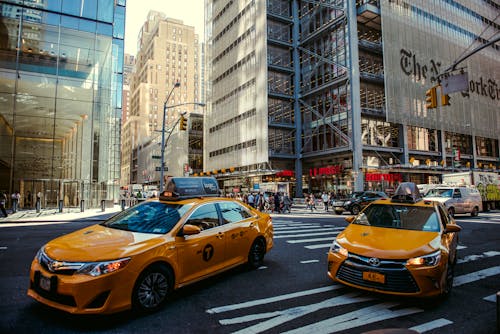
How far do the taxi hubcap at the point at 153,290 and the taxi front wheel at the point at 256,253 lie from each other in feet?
7.79

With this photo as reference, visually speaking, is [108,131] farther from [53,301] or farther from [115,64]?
[53,301]

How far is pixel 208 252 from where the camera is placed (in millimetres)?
5395

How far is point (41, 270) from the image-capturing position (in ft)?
13.5

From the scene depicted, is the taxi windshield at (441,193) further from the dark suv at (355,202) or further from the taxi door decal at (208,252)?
the taxi door decal at (208,252)

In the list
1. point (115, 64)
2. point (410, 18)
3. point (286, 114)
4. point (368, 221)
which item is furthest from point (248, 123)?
point (368, 221)

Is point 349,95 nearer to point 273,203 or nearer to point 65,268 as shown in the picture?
point 273,203

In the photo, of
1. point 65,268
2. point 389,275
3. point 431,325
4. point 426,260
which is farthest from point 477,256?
point 65,268

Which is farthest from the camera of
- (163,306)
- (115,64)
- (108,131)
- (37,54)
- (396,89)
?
(396,89)

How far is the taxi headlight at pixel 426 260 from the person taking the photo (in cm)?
464

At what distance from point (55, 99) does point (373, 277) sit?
31315 mm

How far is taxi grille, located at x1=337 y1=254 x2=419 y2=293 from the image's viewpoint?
4.60 meters

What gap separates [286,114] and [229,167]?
1428cm

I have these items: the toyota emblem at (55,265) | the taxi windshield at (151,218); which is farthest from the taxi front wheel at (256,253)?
the toyota emblem at (55,265)

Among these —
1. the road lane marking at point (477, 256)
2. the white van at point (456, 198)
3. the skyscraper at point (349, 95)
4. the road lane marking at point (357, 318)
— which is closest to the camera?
the road lane marking at point (357, 318)
